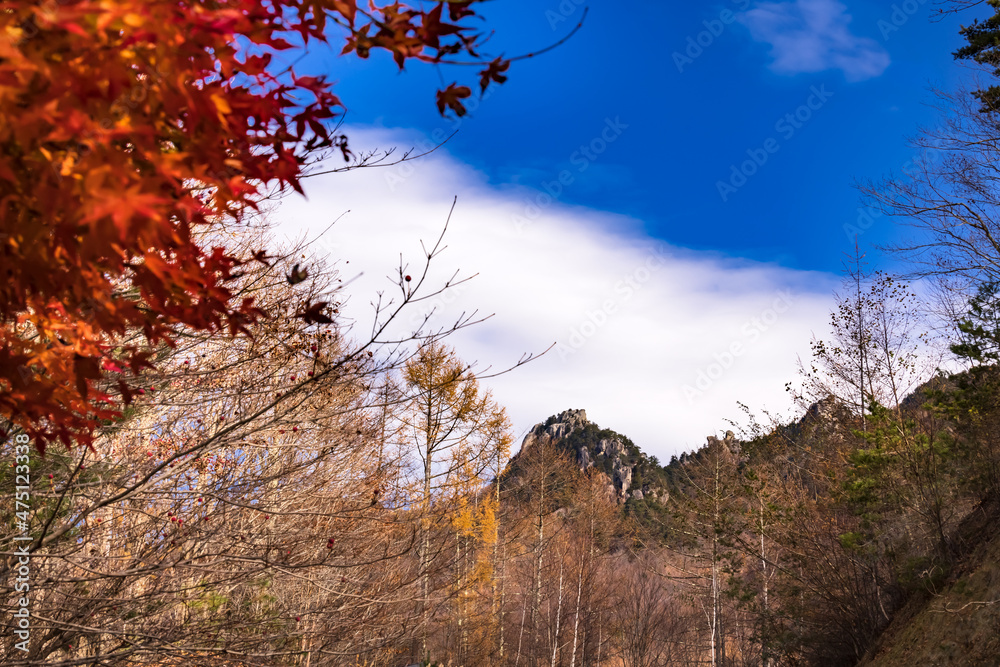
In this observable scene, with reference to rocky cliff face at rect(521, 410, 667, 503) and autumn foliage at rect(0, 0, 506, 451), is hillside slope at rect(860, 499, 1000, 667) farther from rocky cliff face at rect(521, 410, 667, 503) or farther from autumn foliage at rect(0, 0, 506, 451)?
rocky cliff face at rect(521, 410, 667, 503)

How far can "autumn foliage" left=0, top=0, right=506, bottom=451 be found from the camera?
1086 mm

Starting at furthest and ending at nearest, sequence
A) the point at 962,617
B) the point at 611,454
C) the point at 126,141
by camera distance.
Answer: the point at 611,454
the point at 962,617
the point at 126,141

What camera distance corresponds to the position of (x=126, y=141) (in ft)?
4.71

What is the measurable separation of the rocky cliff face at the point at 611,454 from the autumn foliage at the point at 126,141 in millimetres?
68860

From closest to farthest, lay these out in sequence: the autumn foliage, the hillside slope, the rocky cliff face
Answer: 1. the autumn foliage
2. the hillside slope
3. the rocky cliff face

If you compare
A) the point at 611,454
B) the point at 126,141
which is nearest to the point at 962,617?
the point at 126,141

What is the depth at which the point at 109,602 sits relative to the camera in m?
3.27

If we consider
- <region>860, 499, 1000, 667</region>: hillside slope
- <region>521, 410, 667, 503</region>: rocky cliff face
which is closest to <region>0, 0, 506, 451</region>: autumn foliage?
<region>860, 499, 1000, 667</region>: hillside slope

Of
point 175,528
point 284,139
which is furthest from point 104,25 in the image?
point 175,528

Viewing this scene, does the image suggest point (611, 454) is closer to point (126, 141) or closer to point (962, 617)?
point (962, 617)

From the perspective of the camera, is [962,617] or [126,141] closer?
[126,141]

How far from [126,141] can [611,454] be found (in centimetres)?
8022

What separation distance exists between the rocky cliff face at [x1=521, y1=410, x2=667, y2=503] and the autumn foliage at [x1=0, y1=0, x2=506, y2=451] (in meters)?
68.9

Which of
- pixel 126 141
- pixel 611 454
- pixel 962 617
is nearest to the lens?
pixel 126 141
